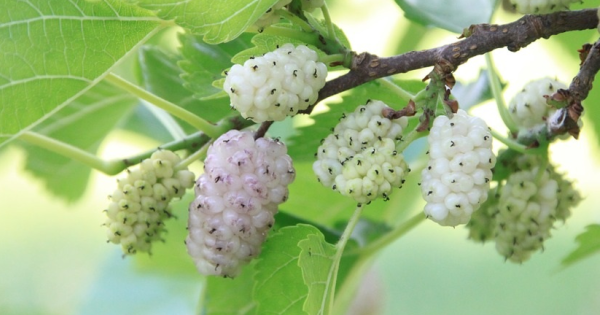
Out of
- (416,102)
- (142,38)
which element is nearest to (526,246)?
(416,102)

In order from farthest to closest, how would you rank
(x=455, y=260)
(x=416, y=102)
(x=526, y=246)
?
(x=455, y=260)
(x=526, y=246)
(x=416, y=102)

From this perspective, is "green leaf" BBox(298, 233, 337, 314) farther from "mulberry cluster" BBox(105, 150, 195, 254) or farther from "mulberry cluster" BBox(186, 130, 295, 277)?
"mulberry cluster" BBox(105, 150, 195, 254)

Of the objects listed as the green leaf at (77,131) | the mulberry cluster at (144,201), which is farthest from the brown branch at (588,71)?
the green leaf at (77,131)

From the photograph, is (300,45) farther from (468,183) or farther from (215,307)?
(215,307)

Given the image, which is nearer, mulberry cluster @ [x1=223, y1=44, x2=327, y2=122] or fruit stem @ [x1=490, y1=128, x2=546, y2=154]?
mulberry cluster @ [x1=223, y1=44, x2=327, y2=122]

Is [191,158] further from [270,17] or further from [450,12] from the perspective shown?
[450,12]

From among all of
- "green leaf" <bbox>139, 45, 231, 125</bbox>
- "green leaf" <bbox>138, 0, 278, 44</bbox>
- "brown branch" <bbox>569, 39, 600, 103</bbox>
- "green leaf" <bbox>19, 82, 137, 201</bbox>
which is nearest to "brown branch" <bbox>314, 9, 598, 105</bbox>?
"brown branch" <bbox>569, 39, 600, 103</bbox>

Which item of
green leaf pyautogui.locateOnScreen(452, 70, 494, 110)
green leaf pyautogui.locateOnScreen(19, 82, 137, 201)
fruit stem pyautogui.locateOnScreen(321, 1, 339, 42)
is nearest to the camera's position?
fruit stem pyautogui.locateOnScreen(321, 1, 339, 42)
